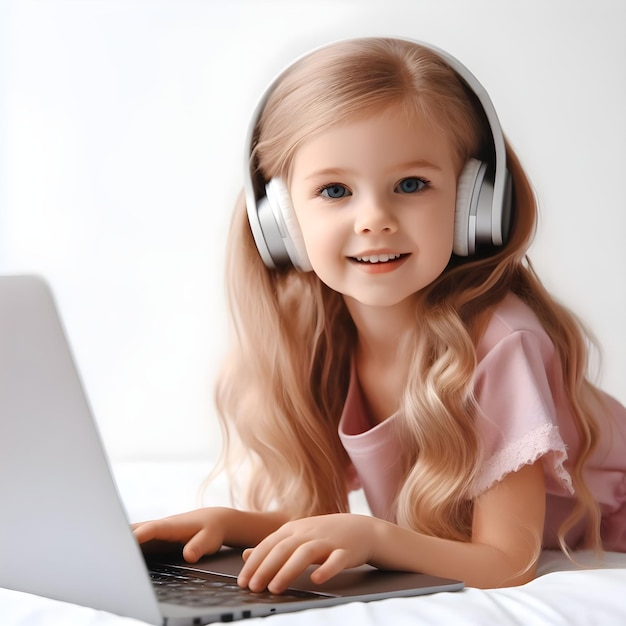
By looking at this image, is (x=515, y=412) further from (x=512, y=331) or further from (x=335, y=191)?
(x=335, y=191)

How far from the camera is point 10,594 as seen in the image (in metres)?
0.77

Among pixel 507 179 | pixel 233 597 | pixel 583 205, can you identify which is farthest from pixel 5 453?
pixel 583 205

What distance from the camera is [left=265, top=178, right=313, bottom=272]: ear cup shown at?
1.14 m

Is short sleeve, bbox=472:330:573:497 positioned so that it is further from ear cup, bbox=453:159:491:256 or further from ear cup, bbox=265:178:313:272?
ear cup, bbox=265:178:313:272

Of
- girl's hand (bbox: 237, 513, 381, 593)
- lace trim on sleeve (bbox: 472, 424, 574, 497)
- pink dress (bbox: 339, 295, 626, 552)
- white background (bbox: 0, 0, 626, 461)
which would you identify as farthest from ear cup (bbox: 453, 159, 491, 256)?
white background (bbox: 0, 0, 626, 461)

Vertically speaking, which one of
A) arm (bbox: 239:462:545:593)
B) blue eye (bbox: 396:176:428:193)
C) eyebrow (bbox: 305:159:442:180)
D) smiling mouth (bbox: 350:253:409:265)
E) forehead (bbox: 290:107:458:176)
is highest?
forehead (bbox: 290:107:458:176)

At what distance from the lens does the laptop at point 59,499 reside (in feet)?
2.24

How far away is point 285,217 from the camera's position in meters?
1.14

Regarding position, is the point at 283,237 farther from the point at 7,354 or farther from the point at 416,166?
Answer: the point at 7,354

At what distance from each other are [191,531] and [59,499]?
337mm

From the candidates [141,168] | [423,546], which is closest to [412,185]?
[423,546]

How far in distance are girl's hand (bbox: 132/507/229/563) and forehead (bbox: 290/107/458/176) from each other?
0.42m

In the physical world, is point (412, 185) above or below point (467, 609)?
above

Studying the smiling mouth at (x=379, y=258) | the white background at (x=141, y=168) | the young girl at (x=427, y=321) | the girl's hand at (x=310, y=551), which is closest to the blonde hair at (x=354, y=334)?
the young girl at (x=427, y=321)
